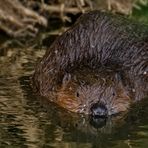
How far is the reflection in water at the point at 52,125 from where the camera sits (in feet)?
22.5

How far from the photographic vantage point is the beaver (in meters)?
7.90

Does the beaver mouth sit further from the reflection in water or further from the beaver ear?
the beaver ear

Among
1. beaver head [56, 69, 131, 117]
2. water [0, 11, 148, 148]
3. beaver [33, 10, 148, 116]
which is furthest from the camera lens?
beaver [33, 10, 148, 116]

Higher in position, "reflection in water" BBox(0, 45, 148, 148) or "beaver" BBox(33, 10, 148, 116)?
"beaver" BBox(33, 10, 148, 116)

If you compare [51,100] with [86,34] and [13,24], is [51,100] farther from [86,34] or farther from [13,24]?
[13,24]

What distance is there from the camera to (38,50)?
35.1ft

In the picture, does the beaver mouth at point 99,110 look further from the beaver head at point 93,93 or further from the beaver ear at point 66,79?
the beaver ear at point 66,79

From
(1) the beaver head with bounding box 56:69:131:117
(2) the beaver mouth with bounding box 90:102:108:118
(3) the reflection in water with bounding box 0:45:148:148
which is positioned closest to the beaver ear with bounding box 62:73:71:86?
(1) the beaver head with bounding box 56:69:131:117

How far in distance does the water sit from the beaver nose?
67 mm

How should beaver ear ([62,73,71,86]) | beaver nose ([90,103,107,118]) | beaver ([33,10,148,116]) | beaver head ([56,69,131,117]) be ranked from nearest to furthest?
beaver nose ([90,103,107,118]) < beaver head ([56,69,131,117]) < beaver ([33,10,148,116]) < beaver ear ([62,73,71,86])

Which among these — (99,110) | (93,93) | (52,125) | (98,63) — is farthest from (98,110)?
(98,63)

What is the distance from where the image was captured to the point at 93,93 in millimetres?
7801

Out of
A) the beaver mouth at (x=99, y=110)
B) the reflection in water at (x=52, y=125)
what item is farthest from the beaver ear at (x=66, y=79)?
the beaver mouth at (x=99, y=110)

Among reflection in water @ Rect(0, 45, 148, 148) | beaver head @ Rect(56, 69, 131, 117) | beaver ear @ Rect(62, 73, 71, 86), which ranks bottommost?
reflection in water @ Rect(0, 45, 148, 148)
